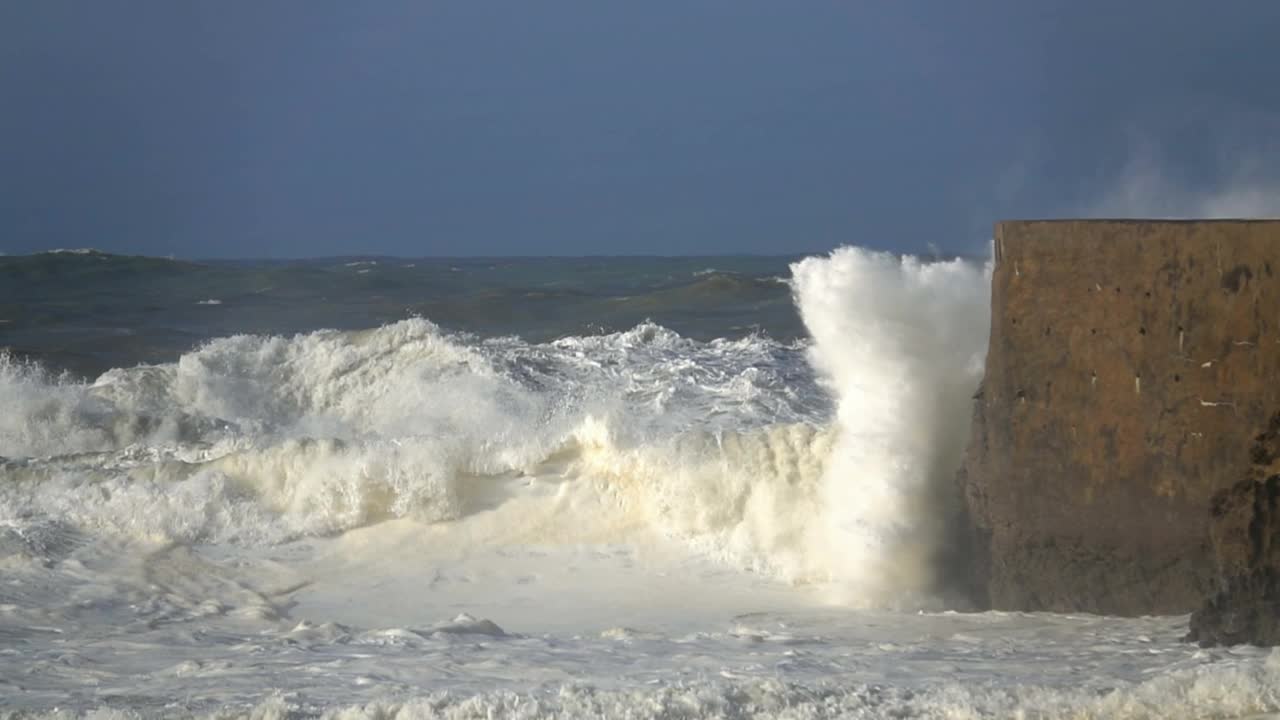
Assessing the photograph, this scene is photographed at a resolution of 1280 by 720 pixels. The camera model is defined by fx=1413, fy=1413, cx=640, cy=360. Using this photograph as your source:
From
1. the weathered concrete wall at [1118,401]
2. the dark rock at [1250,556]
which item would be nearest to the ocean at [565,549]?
the dark rock at [1250,556]

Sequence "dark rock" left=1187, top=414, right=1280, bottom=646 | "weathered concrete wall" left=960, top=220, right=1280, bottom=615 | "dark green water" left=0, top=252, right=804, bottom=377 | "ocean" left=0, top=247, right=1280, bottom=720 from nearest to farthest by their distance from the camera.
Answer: "ocean" left=0, top=247, right=1280, bottom=720
"dark rock" left=1187, top=414, right=1280, bottom=646
"weathered concrete wall" left=960, top=220, right=1280, bottom=615
"dark green water" left=0, top=252, right=804, bottom=377

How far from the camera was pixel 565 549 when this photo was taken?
726 cm

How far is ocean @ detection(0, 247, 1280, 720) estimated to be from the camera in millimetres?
4520

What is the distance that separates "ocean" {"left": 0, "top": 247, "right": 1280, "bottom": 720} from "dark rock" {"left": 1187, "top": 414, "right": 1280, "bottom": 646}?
0.13 m

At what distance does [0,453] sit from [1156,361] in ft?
28.5

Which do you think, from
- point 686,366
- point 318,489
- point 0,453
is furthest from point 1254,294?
point 0,453

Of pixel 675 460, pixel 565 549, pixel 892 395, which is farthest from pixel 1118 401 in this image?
pixel 565 549

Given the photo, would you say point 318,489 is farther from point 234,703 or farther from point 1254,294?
point 1254,294

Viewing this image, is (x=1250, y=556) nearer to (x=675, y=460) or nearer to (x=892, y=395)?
(x=892, y=395)

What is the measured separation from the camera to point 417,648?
520cm

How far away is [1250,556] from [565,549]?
350cm

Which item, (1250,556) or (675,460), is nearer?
(1250,556)

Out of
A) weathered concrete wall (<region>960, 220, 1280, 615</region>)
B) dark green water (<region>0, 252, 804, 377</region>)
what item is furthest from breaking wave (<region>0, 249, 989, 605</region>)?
dark green water (<region>0, 252, 804, 377</region>)

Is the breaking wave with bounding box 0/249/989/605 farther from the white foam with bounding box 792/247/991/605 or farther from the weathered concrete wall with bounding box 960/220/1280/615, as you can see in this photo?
the weathered concrete wall with bounding box 960/220/1280/615
